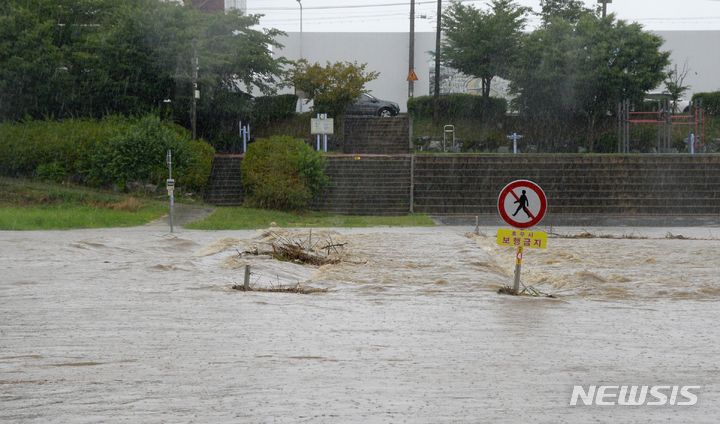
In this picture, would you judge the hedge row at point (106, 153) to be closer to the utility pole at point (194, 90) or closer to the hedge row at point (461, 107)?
the utility pole at point (194, 90)

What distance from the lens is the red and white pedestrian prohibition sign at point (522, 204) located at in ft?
49.5

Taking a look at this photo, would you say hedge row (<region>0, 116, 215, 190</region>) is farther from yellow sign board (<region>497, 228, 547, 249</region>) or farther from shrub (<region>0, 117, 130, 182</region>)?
yellow sign board (<region>497, 228, 547, 249</region>)

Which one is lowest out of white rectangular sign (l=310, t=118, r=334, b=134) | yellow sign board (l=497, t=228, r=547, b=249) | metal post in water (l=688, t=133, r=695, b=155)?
yellow sign board (l=497, t=228, r=547, b=249)

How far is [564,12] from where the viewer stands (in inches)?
2243

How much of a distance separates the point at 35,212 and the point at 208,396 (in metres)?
26.0

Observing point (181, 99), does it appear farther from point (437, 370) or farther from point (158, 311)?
point (437, 370)

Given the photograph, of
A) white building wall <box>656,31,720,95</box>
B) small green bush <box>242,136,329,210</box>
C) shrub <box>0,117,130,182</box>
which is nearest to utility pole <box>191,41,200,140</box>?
shrub <box>0,117,130,182</box>

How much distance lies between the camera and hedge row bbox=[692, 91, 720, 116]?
5159 cm

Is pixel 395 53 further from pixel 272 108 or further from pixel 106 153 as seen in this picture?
pixel 106 153

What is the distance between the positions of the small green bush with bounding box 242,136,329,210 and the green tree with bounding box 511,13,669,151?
14.2 m

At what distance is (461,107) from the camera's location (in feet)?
169

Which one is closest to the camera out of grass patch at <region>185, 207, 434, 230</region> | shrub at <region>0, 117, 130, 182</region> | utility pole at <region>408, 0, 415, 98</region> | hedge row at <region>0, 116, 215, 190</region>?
grass patch at <region>185, 207, 434, 230</region>

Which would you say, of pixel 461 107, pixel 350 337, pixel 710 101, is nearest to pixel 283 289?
pixel 350 337

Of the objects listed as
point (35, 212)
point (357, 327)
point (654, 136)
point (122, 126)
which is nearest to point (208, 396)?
point (357, 327)
